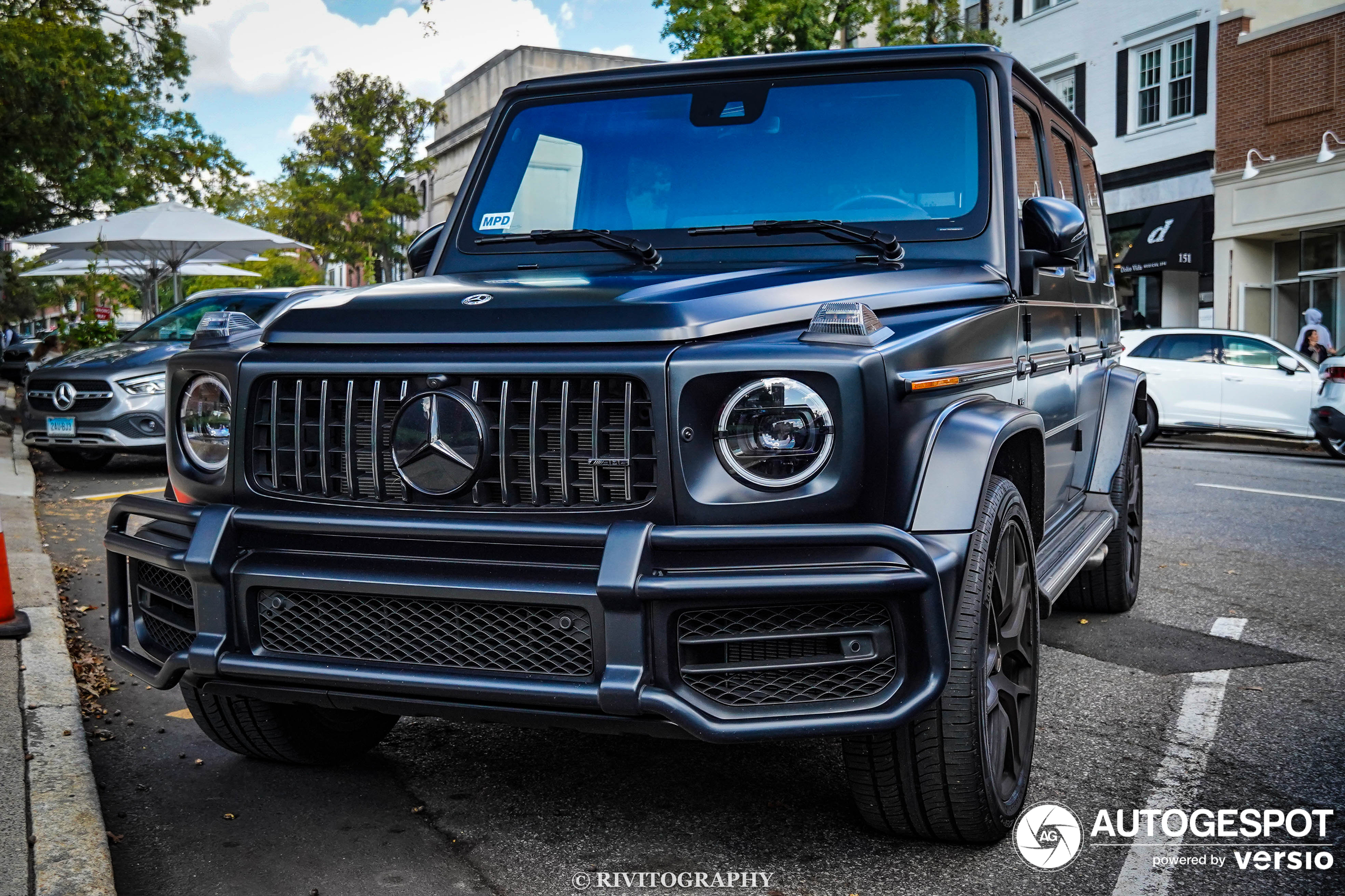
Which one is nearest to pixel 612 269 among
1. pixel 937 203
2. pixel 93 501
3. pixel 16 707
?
pixel 937 203

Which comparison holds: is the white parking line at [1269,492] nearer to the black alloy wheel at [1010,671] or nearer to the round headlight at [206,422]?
the black alloy wheel at [1010,671]

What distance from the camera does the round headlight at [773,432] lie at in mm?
2689

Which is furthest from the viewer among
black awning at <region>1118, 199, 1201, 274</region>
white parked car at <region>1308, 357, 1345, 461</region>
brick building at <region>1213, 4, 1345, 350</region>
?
black awning at <region>1118, 199, 1201, 274</region>

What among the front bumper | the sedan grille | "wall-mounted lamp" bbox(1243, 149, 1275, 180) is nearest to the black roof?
the front bumper

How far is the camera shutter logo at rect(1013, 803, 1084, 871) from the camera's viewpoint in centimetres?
315

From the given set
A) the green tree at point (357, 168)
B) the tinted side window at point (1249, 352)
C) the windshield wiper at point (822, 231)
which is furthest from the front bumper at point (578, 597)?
the green tree at point (357, 168)

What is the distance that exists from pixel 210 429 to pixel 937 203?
2.18 metres

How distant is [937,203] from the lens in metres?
3.81

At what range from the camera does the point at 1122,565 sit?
5.87 m

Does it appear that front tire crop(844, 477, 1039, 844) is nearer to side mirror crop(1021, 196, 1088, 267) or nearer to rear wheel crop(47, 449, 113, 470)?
side mirror crop(1021, 196, 1088, 267)

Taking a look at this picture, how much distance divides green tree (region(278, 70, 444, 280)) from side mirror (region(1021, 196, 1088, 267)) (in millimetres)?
36070

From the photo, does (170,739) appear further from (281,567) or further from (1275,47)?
(1275,47)

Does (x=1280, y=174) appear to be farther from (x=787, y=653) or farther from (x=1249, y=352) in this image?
(x=787, y=653)

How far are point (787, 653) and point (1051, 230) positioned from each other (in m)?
1.70
